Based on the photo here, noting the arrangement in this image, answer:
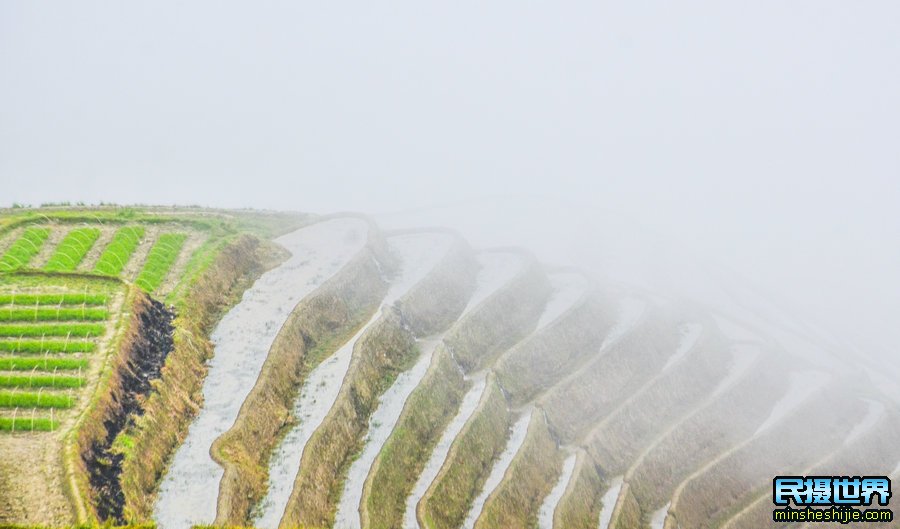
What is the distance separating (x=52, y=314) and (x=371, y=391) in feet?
52.8

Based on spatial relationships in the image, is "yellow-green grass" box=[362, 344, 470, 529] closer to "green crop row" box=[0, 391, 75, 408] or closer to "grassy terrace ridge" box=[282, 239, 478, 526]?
"grassy terrace ridge" box=[282, 239, 478, 526]

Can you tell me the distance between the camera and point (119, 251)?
4516cm

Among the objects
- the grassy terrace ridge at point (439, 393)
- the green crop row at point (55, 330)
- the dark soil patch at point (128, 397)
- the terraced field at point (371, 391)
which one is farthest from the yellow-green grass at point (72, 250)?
the grassy terrace ridge at point (439, 393)

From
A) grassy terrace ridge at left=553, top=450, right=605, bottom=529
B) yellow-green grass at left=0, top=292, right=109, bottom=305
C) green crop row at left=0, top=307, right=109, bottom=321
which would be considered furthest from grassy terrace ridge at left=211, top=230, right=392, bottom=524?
grassy terrace ridge at left=553, top=450, right=605, bottom=529

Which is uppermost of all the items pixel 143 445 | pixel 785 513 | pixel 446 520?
pixel 143 445

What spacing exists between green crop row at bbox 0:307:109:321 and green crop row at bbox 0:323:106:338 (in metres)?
0.67

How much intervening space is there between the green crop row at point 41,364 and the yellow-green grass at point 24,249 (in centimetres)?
911

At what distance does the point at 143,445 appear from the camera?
1232 inches

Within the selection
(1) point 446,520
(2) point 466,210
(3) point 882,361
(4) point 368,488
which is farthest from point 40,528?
(2) point 466,210

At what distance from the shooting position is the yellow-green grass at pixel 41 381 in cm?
3178

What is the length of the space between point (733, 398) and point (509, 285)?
17384 millimetres

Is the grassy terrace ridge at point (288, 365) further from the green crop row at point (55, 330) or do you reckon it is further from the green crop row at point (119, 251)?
the green crop row at point (119, 251)

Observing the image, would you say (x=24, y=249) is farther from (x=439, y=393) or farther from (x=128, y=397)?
(x=439, y=393)

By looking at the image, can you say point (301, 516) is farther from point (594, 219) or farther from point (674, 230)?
point (674, 230)
